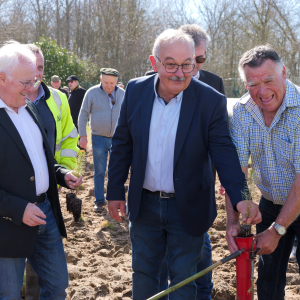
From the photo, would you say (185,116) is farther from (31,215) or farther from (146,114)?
(31,215)

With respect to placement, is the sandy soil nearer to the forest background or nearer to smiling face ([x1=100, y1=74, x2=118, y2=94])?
smiling face ([x1=100, y1=74, x2=118, y2=94])

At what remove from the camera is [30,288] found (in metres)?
3.22

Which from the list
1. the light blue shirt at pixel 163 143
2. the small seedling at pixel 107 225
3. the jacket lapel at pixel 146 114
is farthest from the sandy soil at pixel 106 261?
the jacket lapel at pixel 146 114

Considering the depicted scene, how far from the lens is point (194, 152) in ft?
8.01

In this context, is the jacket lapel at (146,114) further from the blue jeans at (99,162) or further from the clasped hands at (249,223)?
the blue jeans at (99,162)

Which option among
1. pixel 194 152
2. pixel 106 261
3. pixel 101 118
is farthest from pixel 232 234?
pixel 101 118

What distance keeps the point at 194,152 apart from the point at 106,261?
2.46 meters

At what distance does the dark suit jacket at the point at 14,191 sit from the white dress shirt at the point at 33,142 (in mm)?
88

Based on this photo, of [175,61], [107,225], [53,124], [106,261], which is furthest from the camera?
[107,225]

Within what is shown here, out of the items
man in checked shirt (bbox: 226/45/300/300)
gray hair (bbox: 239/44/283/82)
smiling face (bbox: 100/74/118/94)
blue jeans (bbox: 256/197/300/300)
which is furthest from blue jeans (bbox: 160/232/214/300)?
smiling face (bbox: 100/74/118/94)

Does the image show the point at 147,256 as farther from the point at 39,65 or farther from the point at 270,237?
the point at 39,65

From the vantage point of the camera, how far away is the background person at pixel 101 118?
629 centimetres

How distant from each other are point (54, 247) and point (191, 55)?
1654 mm

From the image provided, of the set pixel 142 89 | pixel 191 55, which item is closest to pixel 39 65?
pixel 142 89
